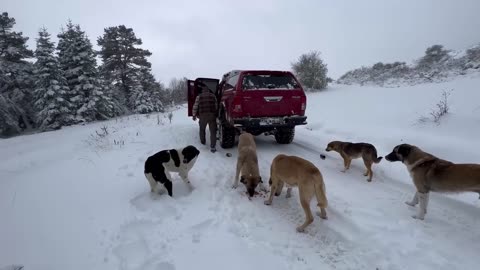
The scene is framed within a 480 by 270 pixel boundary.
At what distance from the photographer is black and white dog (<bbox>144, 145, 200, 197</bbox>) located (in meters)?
4.60

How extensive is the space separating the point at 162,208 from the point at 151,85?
28.3 m

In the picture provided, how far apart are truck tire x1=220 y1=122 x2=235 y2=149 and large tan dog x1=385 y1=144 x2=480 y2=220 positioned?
4.31m

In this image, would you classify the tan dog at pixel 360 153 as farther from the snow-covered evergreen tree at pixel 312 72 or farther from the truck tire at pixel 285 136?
the snow-covered evergreen tree at pixel 312 72

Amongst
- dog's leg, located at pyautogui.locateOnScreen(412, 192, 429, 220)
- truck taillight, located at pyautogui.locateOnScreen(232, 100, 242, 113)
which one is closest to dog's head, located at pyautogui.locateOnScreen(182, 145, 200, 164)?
truck taillight, located at pyautogui.locateOnScreen(232, 100, 242, 113)

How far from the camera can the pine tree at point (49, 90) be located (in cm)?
2011

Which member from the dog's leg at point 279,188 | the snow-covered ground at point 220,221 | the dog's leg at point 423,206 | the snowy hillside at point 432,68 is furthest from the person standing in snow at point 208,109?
the snowy hillside at point 432,68

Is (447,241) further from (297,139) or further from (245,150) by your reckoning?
(297,139)

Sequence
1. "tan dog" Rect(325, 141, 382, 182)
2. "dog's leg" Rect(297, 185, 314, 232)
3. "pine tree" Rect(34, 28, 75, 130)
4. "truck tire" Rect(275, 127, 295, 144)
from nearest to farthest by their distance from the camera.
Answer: "dog's leg" Rect(297, 185, 314, 232) → "tan dog" Rect(325, 141, 382, 182) → "truck tire" Rect(275, 127, 295, 144) → "pine tree" Rect(34, 28, 75, 130)

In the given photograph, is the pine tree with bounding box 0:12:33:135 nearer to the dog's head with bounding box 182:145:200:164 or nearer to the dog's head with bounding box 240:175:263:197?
the dog's head with bounding box 182:145:200:164

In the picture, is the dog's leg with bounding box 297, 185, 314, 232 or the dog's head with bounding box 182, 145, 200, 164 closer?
the dog's leg with bounding box 297, 185, 314, 232

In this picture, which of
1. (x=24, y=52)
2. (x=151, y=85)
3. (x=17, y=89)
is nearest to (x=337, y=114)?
(x=151, y=85)

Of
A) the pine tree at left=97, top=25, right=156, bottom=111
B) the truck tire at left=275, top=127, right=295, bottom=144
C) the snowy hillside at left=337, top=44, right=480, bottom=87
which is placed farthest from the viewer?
the pine tree at left=97, top=25, right=156, bottom=111

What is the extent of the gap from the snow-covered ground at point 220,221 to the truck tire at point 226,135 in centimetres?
77

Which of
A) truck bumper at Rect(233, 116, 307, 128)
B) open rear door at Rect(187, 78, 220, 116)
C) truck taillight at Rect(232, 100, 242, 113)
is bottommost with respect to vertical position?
truck bumper at Rect(233, 116, 307, 128)
